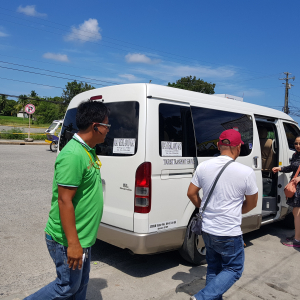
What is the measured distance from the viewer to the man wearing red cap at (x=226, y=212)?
8.70 ft

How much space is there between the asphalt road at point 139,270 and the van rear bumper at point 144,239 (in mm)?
437

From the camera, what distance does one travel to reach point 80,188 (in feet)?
7.09

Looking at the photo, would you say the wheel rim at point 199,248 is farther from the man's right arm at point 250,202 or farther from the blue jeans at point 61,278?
the blue jeans at point 61,278

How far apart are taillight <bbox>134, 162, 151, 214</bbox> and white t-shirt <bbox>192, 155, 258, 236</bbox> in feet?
2.81

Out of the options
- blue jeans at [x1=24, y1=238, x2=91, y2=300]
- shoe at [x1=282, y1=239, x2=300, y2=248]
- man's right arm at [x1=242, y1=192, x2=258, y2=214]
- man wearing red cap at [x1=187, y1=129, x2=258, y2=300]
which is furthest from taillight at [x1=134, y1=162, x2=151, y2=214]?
shoe at [x1=282, y1=239, x2=300, y2=248]

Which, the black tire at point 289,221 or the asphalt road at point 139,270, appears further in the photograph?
the black tire at point 289,221

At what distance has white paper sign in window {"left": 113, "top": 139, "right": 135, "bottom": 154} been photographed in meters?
3.61

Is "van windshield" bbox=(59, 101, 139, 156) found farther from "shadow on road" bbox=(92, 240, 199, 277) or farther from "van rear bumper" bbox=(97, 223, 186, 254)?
"shadow on road" bbox=(92, 240, 199, 277)

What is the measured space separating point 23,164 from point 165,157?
402 inches

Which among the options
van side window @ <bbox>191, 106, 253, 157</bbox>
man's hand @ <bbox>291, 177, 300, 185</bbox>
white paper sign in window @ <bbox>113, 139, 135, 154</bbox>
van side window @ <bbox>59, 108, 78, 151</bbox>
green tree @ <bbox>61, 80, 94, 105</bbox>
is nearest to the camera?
white paper sign in window @ <bbox>113, 139, 135, 154</bbox>

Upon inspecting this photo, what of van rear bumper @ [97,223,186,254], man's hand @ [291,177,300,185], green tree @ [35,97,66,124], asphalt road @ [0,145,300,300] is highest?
green tree @ [35,97,66,124]

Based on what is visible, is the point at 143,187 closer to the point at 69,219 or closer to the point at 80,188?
the point at 80,188

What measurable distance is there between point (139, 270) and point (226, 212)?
6.19 ft

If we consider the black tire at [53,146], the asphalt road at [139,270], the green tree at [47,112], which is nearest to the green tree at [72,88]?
the green tree at [47,112]
